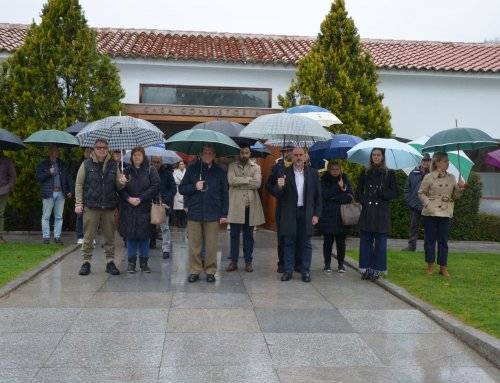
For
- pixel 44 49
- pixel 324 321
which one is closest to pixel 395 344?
pixel 324 321

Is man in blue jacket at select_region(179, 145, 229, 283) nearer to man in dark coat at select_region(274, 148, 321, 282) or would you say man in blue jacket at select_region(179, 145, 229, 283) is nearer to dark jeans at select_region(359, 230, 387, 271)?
man in dark coat at select_region(274, 148, 321, 282)

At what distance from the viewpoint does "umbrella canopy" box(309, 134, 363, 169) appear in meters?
9.94

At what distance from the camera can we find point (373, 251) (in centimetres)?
922

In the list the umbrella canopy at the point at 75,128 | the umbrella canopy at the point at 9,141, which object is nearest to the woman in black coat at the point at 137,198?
the umbrella canopy at the point at 9,141

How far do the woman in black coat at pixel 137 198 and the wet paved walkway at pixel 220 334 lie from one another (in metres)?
0.67

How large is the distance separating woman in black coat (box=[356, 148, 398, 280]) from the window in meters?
7.76

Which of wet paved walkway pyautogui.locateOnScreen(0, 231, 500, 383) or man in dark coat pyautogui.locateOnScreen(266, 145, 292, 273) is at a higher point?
man in dark coat pyautogui.locateOnScreen(266, 145, 292, 273)

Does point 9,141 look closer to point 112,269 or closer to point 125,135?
point 125,135

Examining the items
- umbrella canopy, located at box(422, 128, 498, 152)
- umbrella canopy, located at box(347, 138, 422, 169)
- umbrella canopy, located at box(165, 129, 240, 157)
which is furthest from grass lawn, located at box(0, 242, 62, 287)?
umbrella canopy, located at box(422, 128, 498, 152)

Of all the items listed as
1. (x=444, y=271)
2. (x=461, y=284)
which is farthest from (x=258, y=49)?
(x=461, y=284)

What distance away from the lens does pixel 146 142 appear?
32.3ft

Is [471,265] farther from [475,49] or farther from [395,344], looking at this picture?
[475,49]

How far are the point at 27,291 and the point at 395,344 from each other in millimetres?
4658

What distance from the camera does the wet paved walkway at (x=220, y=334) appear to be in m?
5.12
